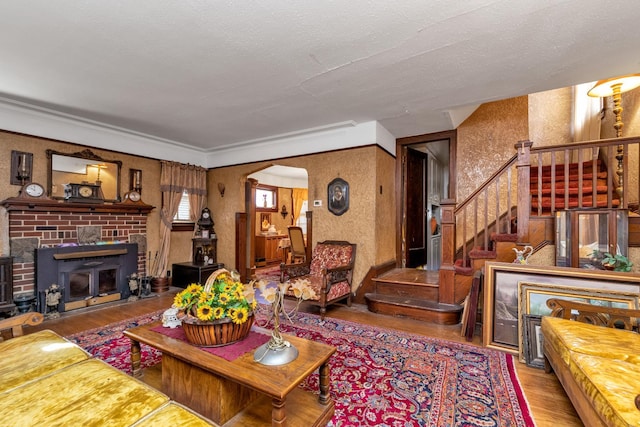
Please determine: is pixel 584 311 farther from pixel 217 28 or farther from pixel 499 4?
pixel 217 28

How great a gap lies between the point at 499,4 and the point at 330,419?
9.29 feet

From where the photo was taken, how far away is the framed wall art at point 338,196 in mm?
4391

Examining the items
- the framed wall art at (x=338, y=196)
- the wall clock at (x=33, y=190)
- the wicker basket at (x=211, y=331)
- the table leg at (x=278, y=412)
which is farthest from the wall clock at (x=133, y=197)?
the table leg at (x=278, y=412)

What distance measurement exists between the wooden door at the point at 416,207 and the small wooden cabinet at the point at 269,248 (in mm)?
4058

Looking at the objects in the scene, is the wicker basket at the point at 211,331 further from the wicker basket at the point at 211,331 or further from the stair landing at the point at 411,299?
the stair landing at the point at 411,299

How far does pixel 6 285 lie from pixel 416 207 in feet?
19.2

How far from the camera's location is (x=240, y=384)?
154 cm

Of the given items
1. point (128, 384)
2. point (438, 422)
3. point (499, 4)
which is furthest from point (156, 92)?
point (438, 422)

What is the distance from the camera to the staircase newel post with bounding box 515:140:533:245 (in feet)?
10.3

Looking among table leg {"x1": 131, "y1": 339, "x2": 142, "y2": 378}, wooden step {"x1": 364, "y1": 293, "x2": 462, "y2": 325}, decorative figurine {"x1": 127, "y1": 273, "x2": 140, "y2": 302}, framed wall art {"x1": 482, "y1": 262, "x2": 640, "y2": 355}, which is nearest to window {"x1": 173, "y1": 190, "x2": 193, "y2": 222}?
decorative figurine {"x1": 127, "y1": 273, "x2": 140, "y2": 302}

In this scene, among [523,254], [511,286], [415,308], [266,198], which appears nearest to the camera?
[511,286]

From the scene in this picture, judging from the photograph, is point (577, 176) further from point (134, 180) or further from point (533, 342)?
point (134, 180)

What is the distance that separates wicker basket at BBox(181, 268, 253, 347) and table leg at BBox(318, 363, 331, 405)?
1.86 feet

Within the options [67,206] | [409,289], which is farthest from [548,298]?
[67,206]
